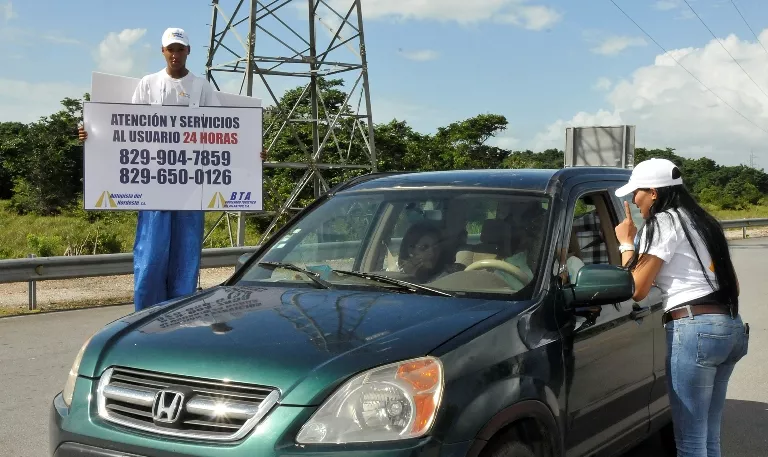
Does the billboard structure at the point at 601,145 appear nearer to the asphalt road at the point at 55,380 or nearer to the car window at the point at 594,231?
the asphalt road at the point at 55,380

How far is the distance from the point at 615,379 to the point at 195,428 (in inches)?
82.3

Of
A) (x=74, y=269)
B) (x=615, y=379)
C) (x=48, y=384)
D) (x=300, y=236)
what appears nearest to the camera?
(x=615, y=379)

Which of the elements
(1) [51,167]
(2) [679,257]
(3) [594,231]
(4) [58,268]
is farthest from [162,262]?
(1) [51,167]

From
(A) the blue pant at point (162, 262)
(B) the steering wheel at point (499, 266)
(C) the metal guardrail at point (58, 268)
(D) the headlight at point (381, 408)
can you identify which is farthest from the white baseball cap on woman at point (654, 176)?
(C) the metal guardrail at point (58, 268)

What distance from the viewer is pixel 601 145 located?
83.8 ft

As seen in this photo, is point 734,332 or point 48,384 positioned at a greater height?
point 734,332

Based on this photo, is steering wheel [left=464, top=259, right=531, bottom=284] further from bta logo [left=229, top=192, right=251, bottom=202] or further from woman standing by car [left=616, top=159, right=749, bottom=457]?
bta logo [left=229, top=192, right=251, bottom=202]

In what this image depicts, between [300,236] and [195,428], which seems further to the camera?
[300,236]

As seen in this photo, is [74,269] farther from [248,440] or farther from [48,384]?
[248,440]

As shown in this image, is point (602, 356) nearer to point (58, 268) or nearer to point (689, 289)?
point (689, 289)

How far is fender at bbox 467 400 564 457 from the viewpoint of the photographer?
119 inches

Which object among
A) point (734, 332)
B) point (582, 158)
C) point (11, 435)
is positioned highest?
point (582, 158)

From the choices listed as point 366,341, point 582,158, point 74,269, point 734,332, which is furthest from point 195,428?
point 582,158

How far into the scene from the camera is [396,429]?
114 inches
